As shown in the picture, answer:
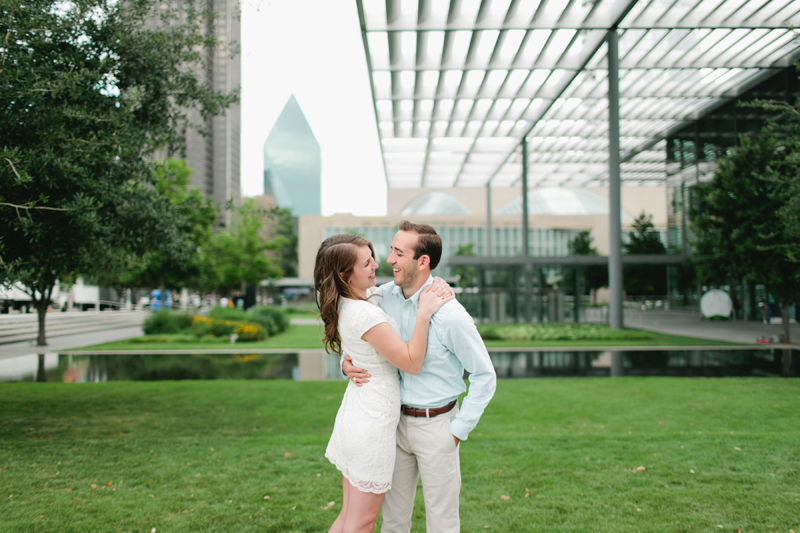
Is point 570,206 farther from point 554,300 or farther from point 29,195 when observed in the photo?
point 29,195

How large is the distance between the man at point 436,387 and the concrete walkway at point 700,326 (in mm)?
18560

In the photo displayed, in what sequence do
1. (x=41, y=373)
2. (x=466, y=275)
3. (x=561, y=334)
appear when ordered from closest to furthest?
(x=41, y=373)
(x=561, y=334)
(x=466, y=275)

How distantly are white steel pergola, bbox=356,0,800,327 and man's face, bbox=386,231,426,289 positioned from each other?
13.4m

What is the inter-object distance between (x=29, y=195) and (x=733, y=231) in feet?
60.7

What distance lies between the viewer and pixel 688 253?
26.6 metres

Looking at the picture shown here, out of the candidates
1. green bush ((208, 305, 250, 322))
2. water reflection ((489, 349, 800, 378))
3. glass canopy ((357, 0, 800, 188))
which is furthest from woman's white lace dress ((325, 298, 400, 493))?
green bush ((208, 305, 250, 322))

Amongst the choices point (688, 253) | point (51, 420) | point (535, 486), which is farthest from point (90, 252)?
point (688, 253)

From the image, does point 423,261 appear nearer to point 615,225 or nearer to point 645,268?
point 615,225

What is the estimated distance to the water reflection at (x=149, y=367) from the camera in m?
11.1

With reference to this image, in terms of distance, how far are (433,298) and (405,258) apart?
263 millimetres

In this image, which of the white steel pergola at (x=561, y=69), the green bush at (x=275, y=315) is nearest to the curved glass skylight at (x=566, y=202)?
the white steel pergola at (x=561, y=69)

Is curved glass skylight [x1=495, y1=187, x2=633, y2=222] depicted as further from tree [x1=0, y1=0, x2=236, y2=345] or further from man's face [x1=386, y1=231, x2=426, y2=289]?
man's face [x1=386, y1=231, x2=426, y2=289]

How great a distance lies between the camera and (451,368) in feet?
8.56

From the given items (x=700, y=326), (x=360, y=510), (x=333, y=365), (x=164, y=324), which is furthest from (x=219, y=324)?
(x=700, y=326)
